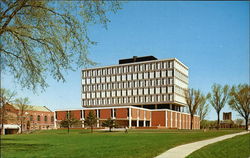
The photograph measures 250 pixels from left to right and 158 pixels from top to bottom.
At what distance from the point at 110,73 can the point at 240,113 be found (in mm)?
52273

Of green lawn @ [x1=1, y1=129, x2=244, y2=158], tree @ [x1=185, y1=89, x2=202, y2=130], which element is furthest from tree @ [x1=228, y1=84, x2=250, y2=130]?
green lawn @ [x1=1, y1=129, x2=244, y2=158]

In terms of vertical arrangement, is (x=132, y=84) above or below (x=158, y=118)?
above

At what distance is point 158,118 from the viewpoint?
91.2 metres

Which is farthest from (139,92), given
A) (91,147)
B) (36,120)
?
(91,147)

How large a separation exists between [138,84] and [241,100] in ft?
133

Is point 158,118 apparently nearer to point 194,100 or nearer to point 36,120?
point 194,100

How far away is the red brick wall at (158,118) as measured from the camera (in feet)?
294

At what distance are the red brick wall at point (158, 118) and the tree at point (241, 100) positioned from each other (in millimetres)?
Result: 24166

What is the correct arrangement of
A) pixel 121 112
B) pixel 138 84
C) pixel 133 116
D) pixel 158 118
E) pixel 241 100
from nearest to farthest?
1. pixel 241 100
2. pixel 133 116
3. pixel 121 112
4. pixel 158 118
5. pixel 138 84

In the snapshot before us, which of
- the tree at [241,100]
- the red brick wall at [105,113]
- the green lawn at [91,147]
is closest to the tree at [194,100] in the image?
the tree at [241,100]

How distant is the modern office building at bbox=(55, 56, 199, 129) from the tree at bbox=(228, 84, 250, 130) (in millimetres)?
21621

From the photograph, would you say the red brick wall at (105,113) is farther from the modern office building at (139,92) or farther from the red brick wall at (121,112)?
the red brick wall at (121,112)

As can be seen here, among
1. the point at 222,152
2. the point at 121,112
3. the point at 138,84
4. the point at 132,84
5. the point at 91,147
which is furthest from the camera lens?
the point at 132,84

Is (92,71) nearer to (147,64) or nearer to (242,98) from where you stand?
(147,64)
